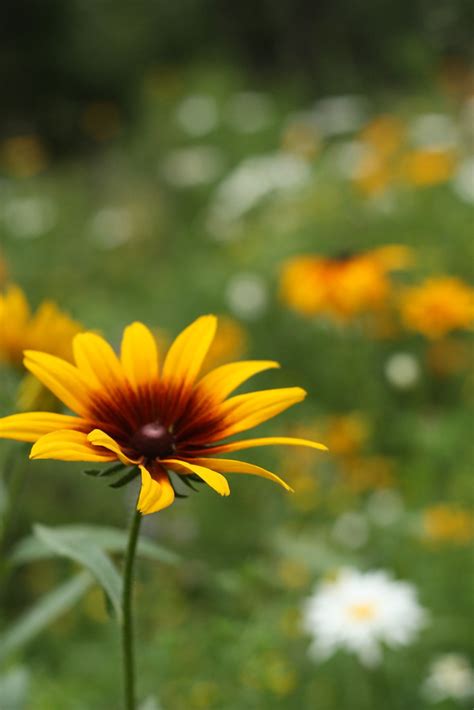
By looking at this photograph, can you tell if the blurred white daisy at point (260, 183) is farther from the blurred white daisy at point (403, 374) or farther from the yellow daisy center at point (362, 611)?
the yellow daisy center at point (362, 611)

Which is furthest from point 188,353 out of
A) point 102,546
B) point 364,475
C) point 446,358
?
point 446,358

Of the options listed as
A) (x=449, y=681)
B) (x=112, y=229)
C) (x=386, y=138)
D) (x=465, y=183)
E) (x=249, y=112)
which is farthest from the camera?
(x=249, y=112)

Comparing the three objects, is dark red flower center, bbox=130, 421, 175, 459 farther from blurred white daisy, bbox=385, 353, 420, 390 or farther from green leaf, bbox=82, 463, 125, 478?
blurred white daisy, bbox=385, 353, 420, 390

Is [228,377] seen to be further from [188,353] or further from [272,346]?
[272,346]

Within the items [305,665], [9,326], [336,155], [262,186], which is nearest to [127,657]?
[9,326]

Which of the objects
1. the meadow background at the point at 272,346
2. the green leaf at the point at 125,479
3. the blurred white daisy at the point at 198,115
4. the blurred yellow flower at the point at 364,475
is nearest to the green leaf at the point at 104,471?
the green leaf at the point at 125,479

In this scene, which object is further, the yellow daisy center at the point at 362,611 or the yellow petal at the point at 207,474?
the yellow daisy center at the point at 362,611

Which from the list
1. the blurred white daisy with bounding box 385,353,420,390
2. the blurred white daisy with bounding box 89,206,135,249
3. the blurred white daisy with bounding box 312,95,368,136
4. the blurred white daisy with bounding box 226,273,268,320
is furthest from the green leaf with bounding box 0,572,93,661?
the blurred white daisy with bounding box 312,95,368,136

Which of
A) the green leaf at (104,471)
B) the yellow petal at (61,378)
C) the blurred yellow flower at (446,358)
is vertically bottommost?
the green leaf at (104,471)
